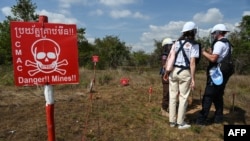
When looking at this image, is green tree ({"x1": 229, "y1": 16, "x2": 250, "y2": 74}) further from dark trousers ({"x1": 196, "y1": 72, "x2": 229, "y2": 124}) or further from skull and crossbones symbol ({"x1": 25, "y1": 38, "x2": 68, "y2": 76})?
skull and crossbones symbol ({"x1": 25, "y1": 38, "x2": 68, "y2": 76})

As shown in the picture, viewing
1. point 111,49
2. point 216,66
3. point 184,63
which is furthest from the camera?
point 111,49

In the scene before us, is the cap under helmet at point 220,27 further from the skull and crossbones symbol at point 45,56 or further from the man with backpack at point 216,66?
the skull and crossbones symbol at point 45,56

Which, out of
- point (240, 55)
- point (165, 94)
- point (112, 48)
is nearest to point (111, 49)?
point (112, 48)

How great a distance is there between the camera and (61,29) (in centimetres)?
335

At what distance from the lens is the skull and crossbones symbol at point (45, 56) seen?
3260mm

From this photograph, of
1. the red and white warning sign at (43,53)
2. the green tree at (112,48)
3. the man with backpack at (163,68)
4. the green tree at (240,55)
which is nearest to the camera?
the red and white warning sign at (43,53)

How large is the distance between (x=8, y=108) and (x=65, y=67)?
13.9 ft

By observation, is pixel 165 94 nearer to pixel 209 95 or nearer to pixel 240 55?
pixel 209 95

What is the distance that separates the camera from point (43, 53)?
328 cm

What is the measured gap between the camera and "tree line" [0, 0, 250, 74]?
24583 millimetres

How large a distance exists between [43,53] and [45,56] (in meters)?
0.04

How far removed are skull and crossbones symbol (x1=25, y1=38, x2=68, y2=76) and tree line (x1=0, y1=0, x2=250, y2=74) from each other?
1458 cm

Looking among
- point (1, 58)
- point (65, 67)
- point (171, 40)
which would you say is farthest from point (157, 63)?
point (65, 67)

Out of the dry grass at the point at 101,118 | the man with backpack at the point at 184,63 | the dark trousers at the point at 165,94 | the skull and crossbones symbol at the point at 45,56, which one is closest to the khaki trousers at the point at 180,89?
the man with backpack at the point at 184,63
